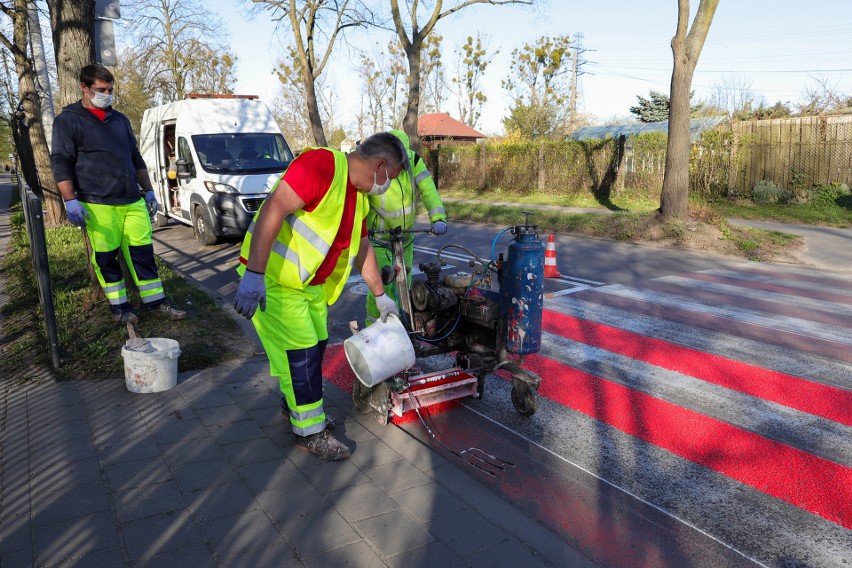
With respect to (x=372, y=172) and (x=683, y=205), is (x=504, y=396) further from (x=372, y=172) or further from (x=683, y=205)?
(x=683, y=205)

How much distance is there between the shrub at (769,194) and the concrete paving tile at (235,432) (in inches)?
655

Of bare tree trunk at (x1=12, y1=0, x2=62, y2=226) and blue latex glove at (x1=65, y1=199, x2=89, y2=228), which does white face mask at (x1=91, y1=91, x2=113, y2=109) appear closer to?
blue latex glove at (x1=65, y1=199, x2=89, y2=228)

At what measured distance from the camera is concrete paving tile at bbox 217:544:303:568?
107 inches

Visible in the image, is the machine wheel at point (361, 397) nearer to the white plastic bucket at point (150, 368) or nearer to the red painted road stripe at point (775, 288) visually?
the white plastic bucket at point (150, 368)

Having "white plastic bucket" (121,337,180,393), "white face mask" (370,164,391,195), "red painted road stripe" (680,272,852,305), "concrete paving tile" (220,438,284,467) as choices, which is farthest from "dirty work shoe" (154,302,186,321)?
"red painted road stripe" (680,272,852,305)

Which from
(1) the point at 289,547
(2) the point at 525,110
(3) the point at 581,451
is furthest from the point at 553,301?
(2) the point at 525,110

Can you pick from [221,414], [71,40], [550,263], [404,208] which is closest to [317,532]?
[221,414]

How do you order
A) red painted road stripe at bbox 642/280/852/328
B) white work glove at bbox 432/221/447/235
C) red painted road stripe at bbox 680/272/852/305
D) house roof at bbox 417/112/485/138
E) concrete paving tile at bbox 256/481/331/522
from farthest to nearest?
1. house roof at bbox 417/112/485/138
2. red painted road stripe at bbox 680/272/852/305
3. red painted road stripe at bbox 642/280/852/328
4. white work glove at bbox 432/221/447/235
5. concrete paving tile at bbox 256/481/331/522

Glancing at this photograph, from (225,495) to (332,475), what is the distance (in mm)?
581

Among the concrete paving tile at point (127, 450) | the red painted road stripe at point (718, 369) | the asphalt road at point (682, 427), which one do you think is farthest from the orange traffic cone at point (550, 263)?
the concrete paving tile at point (127, 450)

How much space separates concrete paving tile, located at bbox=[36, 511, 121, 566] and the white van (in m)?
8.55

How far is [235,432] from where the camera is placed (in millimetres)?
4047

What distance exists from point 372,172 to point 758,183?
659 inches

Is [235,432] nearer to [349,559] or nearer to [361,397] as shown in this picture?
[361,397]
